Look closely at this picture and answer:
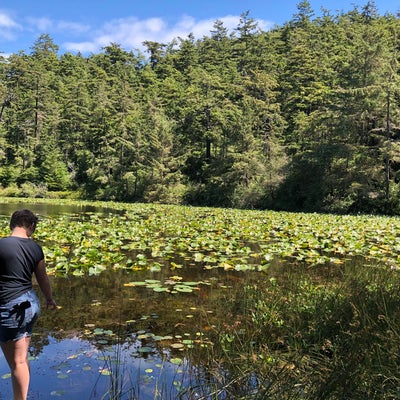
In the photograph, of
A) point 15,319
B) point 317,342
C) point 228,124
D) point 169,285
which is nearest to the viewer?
point 15,319

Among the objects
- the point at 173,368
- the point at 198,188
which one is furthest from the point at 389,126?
the point at 173,368

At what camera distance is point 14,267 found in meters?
3.08

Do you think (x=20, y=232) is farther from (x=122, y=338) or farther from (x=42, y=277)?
(x=122, y=338)

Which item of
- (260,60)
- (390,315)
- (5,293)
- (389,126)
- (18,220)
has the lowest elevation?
(390,315)

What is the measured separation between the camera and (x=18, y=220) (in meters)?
3.26

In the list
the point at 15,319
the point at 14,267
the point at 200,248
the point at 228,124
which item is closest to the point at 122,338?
the point at 15,319

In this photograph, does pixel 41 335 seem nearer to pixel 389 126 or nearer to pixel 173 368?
pixel 173 368

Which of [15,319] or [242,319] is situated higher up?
[15,319]

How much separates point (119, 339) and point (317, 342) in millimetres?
2181

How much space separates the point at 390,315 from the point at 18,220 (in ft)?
11.7

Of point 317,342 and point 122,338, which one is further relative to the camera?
point 122,338

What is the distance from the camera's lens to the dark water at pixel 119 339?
11.6 feet

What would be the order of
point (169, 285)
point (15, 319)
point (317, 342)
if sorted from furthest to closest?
1. point (169, 285)
2. point (317, 342)
3. point (15, 319)

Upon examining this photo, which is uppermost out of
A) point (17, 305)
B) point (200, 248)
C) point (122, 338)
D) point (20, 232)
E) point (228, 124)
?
point (228, 124)
